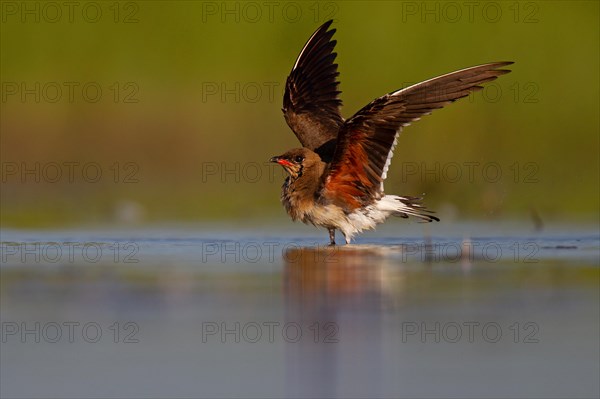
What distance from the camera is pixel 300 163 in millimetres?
11797

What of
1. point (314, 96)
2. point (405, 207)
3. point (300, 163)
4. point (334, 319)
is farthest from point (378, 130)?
point (334, 319)

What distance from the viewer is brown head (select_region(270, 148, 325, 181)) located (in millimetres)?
11742

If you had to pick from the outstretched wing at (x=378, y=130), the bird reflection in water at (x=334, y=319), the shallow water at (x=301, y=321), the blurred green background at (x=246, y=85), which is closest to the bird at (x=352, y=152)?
the outstretched wing at (x=378, y=130)

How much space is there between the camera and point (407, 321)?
7.12 metres

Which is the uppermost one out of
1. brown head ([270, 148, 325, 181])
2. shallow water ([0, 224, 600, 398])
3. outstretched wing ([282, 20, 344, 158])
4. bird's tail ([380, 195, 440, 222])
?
outstretched wing ([282, 20, 344, 158])

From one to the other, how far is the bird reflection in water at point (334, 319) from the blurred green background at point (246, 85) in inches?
285

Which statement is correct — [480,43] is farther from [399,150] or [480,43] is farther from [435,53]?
[399,150]

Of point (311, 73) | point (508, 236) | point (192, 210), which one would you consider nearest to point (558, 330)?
point (508, 236)

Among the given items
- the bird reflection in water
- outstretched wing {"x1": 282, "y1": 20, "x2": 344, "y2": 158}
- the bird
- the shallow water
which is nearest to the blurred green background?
outstretched wing {"x1": 282, "y1": 20, "x2": 344, "y2": 158}

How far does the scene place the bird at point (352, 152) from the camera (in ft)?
35.0

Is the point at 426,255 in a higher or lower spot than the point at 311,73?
lower

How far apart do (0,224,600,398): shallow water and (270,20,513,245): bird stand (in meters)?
0.64

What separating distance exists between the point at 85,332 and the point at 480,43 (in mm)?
14373

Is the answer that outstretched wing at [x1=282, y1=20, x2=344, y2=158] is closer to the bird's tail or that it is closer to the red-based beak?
the red-based beak
